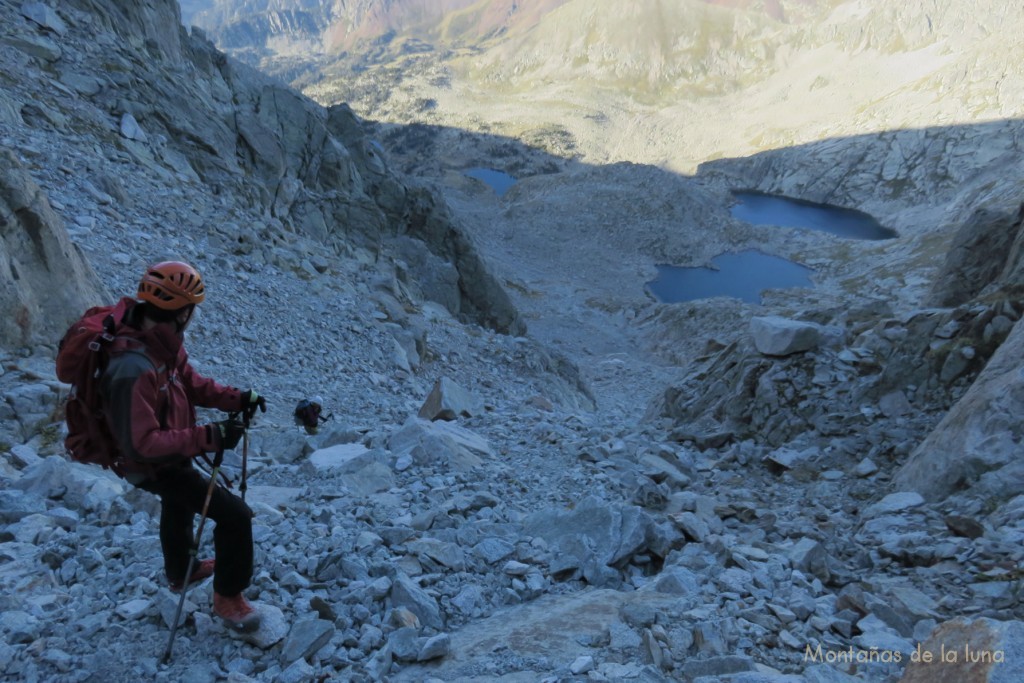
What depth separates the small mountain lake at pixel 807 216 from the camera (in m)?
74.9

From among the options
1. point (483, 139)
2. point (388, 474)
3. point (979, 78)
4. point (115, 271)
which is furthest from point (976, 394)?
point (483, 139)

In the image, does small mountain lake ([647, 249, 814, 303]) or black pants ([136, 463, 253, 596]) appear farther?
small mountain lake ([647, 249, 814, 303])

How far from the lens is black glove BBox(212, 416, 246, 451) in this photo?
434 centimetres

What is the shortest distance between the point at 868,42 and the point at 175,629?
137m

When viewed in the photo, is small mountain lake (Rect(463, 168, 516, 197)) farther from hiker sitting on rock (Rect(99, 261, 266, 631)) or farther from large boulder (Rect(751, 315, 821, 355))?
hiker sitting on rock (Rect(99, 261, 266, 631))

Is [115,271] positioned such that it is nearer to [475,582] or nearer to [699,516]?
[475,582]

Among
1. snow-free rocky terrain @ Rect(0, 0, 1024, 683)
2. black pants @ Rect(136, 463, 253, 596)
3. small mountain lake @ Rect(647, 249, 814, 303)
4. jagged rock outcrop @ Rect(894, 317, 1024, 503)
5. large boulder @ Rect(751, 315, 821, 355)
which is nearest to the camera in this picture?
black pants @ Rect(136, 463, 253, 596)

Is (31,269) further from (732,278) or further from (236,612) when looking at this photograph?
(732,278)

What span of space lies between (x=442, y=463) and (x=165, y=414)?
4.81 meters

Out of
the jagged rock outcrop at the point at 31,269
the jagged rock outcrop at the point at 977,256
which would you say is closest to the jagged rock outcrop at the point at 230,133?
the jagged rock outcrop at the point at 31,269

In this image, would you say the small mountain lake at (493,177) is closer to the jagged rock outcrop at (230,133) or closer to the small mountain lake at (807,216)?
the small mountain lake at (807,216)

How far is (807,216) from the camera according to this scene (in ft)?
272

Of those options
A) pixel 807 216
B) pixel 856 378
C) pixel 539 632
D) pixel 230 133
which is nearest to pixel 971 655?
pixel 539 632

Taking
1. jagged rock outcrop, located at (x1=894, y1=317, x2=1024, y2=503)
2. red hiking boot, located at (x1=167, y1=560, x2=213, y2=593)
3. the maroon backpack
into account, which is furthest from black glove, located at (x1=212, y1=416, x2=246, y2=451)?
jagged rock outcrop, located at (x1=894, y1=317, x2=1024, y2=503)
